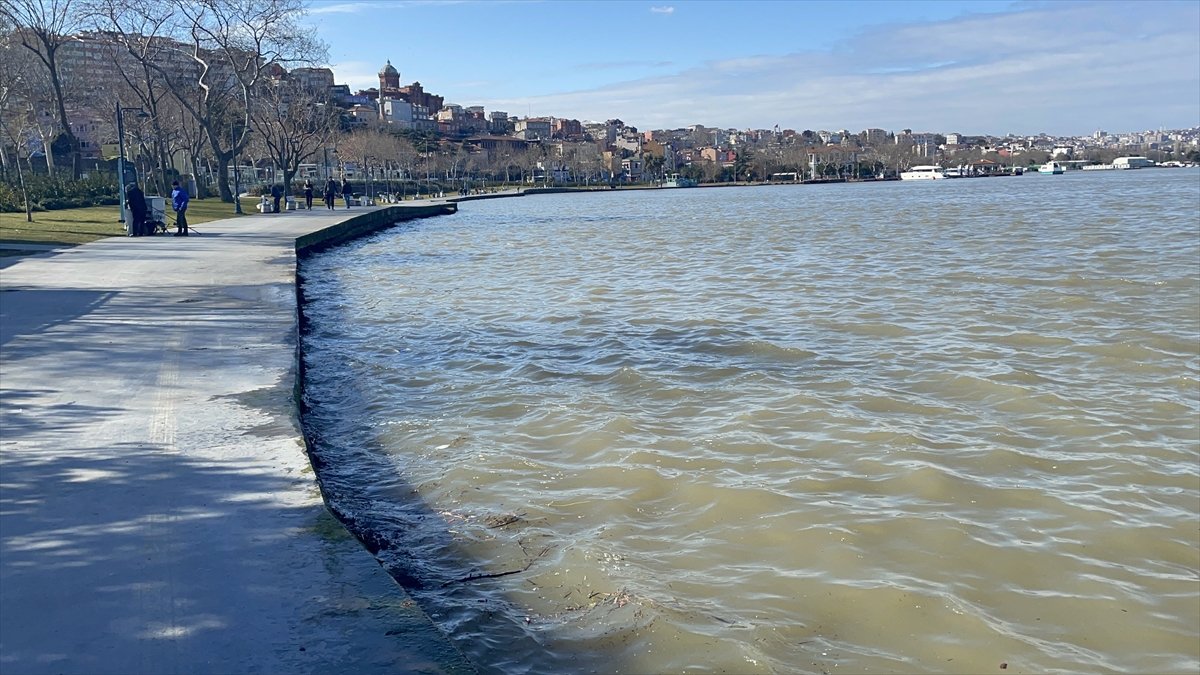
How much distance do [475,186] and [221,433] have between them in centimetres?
10802

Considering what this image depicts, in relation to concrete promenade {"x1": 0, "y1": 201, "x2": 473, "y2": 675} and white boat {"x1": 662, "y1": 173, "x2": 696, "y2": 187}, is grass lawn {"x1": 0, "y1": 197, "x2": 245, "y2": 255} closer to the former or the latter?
concrete promenade {"x1": 0, "y1": 201, "x2": 473, "y2": 675}

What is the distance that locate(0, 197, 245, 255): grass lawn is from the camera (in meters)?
21.6

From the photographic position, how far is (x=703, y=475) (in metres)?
7.01

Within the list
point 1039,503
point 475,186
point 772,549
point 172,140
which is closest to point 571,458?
point 772,549

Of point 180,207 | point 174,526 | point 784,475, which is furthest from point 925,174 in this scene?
point 174,526

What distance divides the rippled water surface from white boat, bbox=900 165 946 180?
6043 inches

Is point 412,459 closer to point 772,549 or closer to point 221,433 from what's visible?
point 221,433

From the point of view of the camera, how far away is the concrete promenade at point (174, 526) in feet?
11.4

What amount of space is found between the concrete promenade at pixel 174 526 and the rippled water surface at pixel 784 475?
708 mm

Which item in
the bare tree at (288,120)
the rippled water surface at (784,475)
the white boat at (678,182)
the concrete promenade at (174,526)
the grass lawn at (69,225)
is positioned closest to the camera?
the concrete promenade at (174,526)

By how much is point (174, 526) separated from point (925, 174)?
17167 centimetres

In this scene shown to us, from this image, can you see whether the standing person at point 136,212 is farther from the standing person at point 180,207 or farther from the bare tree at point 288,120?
the bare tree at point 288,120

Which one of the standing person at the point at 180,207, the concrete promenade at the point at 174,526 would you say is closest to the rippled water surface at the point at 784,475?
the concrete promenade at the point at 174,526

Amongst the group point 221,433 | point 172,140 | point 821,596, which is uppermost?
point 172,140
